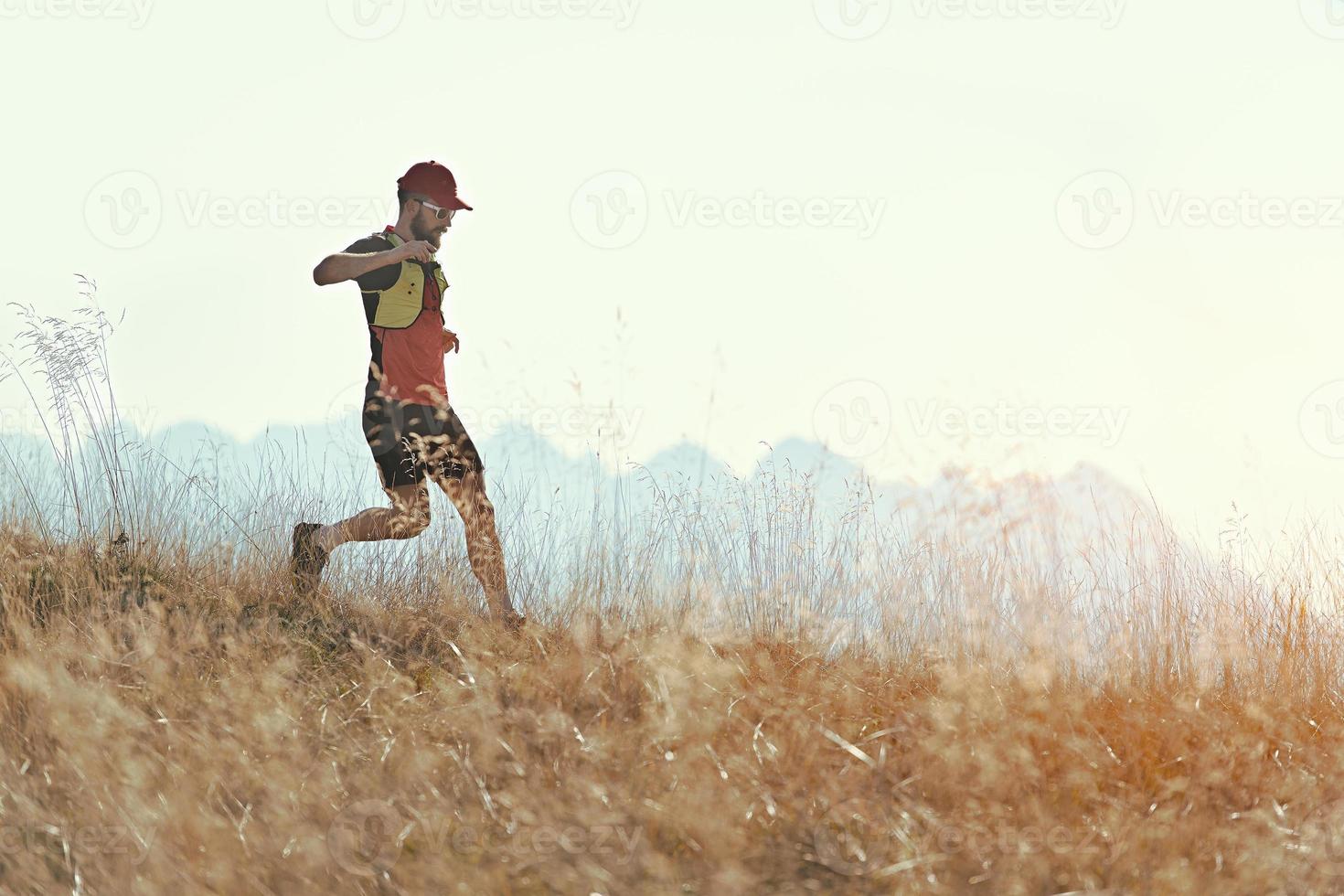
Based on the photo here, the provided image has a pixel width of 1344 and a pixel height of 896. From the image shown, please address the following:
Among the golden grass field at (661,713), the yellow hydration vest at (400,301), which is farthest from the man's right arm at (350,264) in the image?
the golden grass field at (661,713)

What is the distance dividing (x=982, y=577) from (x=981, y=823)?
7.38 ft

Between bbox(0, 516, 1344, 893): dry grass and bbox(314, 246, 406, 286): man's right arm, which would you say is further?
bbox(314, 246, 406, 286): man's right arm

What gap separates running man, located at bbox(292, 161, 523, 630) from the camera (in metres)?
4.45

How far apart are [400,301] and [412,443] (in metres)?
0.58

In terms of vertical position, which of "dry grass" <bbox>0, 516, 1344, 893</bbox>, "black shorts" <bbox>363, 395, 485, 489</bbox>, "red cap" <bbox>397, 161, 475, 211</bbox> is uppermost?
"red cap" <bbox>397, 161, 475, 211</bbox>

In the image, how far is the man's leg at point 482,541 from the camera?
4.48m

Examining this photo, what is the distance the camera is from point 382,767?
295cm

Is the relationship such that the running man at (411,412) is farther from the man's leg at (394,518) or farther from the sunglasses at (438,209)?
the sunglasses at (438,209)

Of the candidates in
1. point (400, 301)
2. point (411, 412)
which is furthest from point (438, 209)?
point (411, 412)

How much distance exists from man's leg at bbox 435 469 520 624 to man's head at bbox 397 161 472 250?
105 cm

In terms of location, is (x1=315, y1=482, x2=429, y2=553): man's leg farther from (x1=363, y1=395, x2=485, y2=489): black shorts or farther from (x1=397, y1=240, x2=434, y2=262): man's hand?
(x1=397, y1=240, x2=434, y2=262): man's hand

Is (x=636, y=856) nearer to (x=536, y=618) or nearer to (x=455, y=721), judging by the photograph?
(x=455, y=721)

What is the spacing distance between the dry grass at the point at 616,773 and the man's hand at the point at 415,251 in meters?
1.53

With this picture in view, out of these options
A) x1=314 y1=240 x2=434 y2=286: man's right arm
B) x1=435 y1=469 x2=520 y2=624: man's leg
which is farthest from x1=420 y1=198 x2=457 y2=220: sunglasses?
x1=435 y1=469 x2=520 y2=624: man's leg
